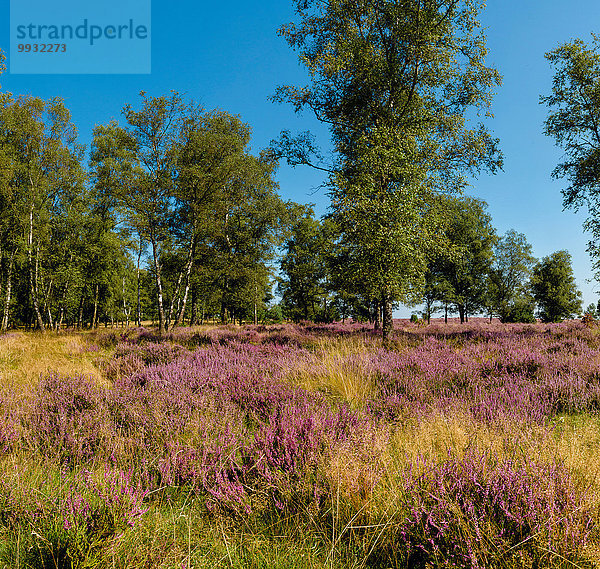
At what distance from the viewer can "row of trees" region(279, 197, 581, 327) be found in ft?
119

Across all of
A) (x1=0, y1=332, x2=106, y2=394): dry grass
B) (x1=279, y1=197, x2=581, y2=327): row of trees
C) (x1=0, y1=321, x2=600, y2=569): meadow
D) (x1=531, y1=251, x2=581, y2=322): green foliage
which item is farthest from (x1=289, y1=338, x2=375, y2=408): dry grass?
(x1=531, y1=251, x2=581, y2=322): green foliage

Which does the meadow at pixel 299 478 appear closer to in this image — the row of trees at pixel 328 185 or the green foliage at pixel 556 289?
the row of trees at pixel 328 185

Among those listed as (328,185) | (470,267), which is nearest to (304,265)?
(470,267)

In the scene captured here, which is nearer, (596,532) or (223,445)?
(596,532)

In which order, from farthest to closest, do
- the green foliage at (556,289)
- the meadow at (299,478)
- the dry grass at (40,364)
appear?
the green foliage at (556,289), the dry grass at (40,364), the meadow at (299,478)

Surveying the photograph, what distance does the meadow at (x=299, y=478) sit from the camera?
152cm

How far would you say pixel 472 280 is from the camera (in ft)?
121

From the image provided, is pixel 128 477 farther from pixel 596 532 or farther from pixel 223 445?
pixel 596 532

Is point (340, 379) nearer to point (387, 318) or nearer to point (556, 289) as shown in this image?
point (387, 318)

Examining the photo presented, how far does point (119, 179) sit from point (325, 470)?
19.5 meters

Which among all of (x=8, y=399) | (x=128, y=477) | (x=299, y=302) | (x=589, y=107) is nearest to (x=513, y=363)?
(x=128, y=477)

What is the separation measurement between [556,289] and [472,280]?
1719 cm

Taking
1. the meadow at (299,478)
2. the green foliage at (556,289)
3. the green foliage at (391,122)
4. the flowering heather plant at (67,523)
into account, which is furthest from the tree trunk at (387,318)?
the green foliage at (556,289)

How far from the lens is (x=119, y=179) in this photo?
1748 cm
